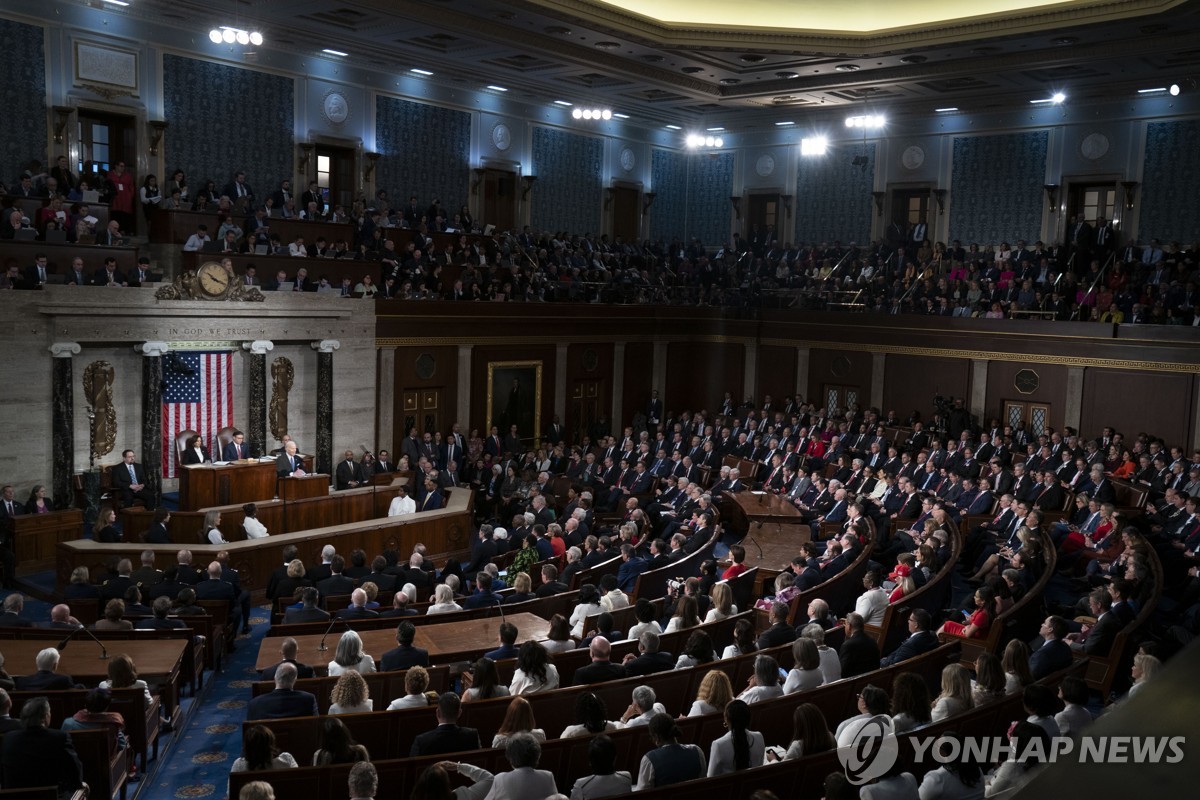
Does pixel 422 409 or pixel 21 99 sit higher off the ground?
pixel 21 99

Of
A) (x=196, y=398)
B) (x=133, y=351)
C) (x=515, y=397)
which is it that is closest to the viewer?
(x=133, y=351)

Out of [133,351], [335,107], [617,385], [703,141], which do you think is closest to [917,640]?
[133,351]

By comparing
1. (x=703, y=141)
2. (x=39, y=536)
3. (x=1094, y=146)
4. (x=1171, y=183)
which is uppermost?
(x=703, y=141)

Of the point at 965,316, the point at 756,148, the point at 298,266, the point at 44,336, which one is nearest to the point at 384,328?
the point at 298,266

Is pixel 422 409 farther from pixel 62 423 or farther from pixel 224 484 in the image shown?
pixel 62 423

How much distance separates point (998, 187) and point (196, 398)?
65.0 feet

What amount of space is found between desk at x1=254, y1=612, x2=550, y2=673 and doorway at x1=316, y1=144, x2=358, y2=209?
15.0 meters

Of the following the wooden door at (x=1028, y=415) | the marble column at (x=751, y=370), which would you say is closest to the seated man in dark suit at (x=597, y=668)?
the wooden door at (x=1028, y=415)

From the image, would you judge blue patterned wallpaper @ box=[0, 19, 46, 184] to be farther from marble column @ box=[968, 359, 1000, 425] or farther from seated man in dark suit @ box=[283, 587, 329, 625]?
marble column @ box=[968, 359, 1000, 425]

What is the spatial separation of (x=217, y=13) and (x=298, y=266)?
5.19 meters

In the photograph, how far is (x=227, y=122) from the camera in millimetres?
19984

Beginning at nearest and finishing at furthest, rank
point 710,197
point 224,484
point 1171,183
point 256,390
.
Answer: point 224,484
point 256,390
point 1171,183
point 710,197

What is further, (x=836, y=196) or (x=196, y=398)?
(x=836, y=196)

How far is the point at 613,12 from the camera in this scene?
64.4 feet
